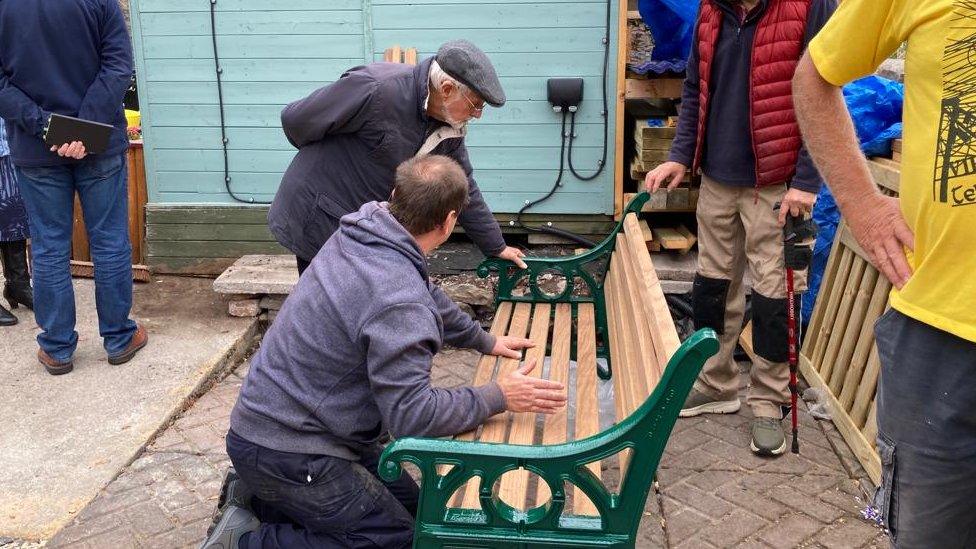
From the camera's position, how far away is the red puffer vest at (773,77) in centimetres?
336

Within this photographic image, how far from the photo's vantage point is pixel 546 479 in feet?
6.90

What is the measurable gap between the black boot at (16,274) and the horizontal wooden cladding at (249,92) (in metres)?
1.35

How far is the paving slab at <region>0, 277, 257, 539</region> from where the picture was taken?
11.3 feet

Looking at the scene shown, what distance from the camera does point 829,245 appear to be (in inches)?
185

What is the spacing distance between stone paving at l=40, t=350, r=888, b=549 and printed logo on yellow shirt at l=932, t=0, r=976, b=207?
77.5 inches

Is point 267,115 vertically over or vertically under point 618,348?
over

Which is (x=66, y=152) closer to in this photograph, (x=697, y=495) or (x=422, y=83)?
(x=422, y=83)

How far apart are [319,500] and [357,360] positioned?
0.44 m

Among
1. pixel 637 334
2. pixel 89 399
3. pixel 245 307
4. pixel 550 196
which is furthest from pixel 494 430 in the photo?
pixel 550 196

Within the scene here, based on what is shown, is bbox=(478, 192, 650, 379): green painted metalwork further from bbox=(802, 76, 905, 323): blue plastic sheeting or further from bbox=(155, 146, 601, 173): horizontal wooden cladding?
bbox=(155, 146, 601, 173): horizontal wooden cladding

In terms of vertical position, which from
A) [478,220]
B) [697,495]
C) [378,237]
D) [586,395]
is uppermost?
[378,237]

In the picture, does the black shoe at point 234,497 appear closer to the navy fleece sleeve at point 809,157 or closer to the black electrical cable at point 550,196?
the navy fleece sleeve at point 809,157

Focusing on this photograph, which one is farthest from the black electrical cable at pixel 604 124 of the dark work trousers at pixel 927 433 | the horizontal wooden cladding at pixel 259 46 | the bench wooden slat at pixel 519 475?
the dark work trousers at pixel 927 433

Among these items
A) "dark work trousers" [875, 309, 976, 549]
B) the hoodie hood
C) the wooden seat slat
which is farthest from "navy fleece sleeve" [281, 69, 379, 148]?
"dark work trousers" [875, 309, 976, 549]
